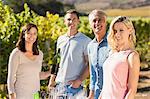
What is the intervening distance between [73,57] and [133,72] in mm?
1474

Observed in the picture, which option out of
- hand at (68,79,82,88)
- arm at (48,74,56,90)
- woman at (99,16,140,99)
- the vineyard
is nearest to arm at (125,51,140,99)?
woman at (99,16,140,99)

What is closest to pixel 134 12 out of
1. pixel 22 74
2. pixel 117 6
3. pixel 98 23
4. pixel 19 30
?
pixel 117 6

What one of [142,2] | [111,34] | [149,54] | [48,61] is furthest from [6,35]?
[142,2]

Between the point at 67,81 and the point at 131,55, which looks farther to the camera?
the point at 67,81

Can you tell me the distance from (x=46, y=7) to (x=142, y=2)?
3.79 meters

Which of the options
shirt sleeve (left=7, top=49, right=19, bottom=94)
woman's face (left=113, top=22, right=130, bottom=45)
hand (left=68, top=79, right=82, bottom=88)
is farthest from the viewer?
hand (left=68, top=79, right=82, bottom=88)

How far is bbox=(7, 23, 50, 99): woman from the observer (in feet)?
17.7

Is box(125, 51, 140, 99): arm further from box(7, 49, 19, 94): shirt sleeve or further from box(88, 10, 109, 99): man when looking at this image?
box(7, 49, 19, 94): shirt sleeve

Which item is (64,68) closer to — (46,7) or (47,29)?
(47,29)

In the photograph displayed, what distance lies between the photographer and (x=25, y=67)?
17.9 ft

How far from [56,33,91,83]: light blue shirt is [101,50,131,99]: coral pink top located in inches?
45.0

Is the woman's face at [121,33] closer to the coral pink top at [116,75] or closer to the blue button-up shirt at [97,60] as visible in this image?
the coral pink top at [116,75]

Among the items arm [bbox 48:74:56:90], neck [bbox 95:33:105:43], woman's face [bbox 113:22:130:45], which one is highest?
woman's face [bbox 113:22:130:45]

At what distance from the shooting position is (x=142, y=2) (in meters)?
18.7
